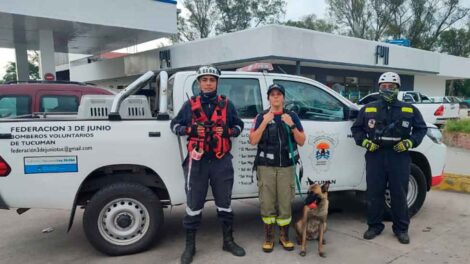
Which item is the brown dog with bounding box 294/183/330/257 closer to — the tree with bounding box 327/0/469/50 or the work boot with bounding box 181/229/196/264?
the work boot with bounding box 181/229/196/264

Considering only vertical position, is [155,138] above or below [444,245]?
above

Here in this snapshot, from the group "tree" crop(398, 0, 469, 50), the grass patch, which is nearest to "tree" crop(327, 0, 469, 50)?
"tree" crop(398, 0, 469, 50)

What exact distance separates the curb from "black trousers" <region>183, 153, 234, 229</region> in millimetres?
4539

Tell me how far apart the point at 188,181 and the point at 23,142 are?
1550mm

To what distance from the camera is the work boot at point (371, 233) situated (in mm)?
4355

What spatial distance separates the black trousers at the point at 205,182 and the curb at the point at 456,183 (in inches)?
179

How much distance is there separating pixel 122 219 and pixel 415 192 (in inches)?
142

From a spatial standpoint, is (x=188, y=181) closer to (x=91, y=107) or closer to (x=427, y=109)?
(x=91, y=107)

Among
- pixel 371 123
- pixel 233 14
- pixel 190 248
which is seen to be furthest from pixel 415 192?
pixel 233 14

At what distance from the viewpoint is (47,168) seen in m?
3.66

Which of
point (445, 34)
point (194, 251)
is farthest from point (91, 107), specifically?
point (445, 34)

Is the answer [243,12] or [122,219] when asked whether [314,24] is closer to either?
[243,12]

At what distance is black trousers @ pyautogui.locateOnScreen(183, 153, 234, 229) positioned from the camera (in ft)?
12.4

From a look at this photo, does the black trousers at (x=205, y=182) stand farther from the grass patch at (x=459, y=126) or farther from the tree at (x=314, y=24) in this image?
the tree at (x=314, y=24)
